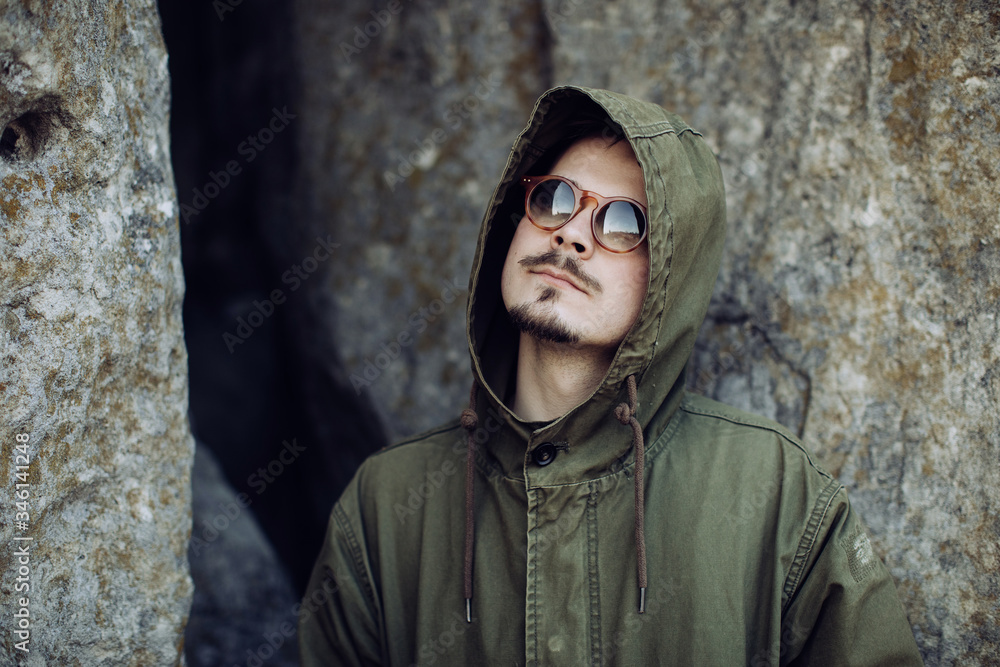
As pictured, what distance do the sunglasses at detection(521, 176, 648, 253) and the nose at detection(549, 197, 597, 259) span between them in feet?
0.04

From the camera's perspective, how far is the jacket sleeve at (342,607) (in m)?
2.30

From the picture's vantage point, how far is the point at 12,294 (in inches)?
71.2

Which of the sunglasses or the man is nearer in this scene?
the man

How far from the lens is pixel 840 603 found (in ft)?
6.18

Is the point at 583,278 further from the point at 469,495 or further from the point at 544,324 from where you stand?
the point at 469,495

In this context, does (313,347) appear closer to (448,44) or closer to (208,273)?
(208,273)

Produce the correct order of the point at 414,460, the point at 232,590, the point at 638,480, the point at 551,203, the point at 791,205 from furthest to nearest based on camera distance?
1. the point at 232,590
2. the point at 791,205
3. the point at 414,460
4. the point at 551,203
5. the point at 638,480

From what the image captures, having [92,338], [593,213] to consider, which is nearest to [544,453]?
[593,213]

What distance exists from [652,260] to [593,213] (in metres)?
0.27

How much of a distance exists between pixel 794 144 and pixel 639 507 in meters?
1.57

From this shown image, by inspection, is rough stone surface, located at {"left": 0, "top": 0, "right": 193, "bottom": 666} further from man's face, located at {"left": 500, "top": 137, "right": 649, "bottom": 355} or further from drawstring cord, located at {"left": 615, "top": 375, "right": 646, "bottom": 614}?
drawstring cord, located at {"left": 615, "top": 375, "right": 646, "bottom": 614}

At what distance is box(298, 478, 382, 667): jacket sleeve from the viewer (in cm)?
230

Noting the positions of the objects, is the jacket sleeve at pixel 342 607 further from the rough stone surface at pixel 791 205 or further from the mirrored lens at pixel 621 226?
the mirrored lens at pixel 621 226

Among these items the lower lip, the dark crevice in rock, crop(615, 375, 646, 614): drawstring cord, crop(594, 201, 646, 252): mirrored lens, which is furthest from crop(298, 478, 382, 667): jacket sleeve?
the dark crevice in rock
